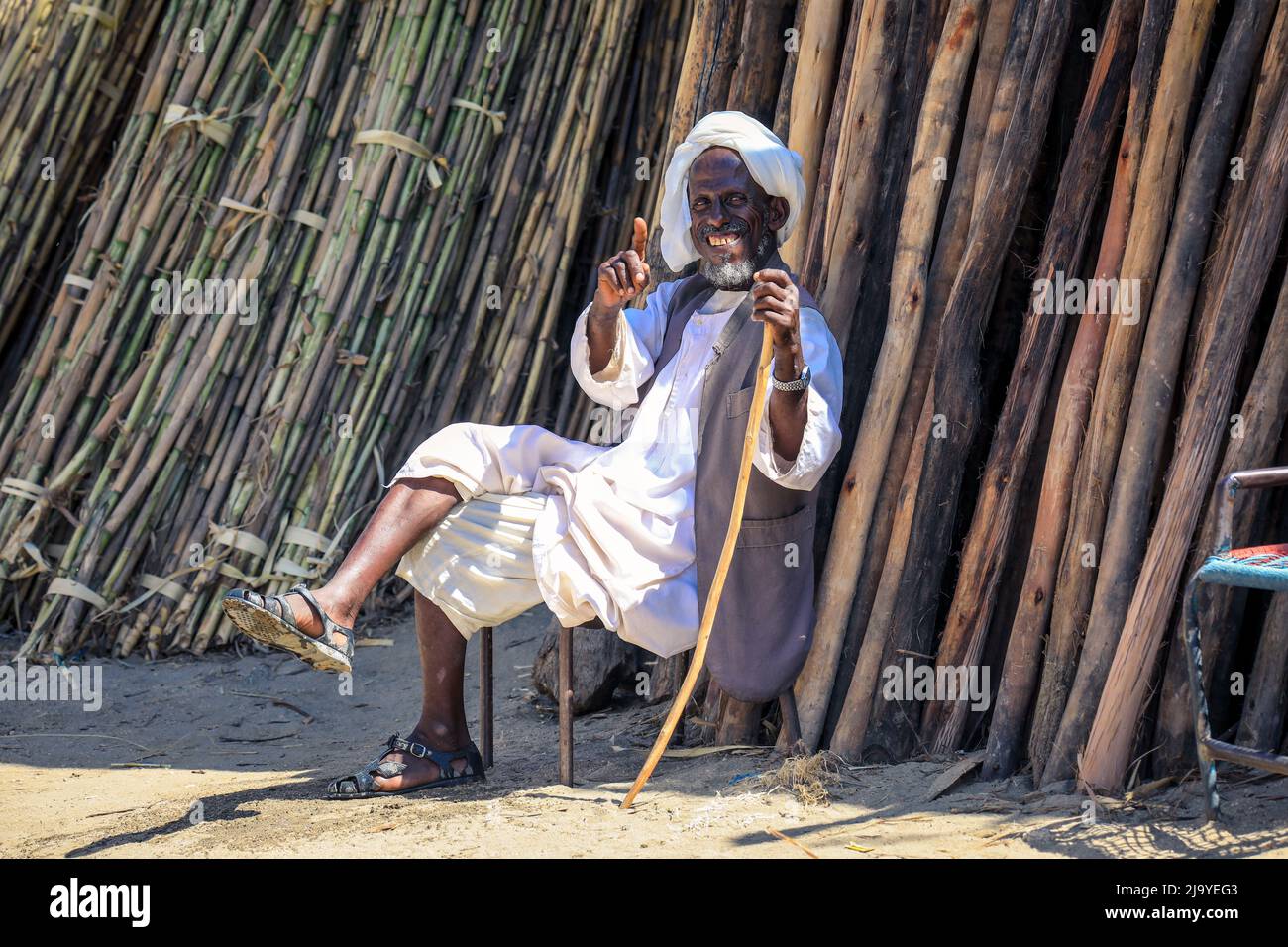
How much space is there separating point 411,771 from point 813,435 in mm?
1229

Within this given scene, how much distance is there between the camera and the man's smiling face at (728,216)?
319cm

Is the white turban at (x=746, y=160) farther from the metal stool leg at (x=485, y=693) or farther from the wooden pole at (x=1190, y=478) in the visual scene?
the metal stool leg at (x=485, y=693)

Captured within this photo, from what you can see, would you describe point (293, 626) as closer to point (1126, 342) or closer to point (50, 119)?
point (1126, 342)

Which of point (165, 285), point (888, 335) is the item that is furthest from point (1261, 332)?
point (165, 285)

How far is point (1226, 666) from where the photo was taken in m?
2.71

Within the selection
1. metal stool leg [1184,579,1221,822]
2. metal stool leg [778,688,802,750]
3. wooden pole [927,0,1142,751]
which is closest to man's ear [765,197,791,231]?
wooden pole [927,0,1142,751]

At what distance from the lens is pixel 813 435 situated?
9.55ft

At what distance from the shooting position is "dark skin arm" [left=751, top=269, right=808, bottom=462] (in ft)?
9.00

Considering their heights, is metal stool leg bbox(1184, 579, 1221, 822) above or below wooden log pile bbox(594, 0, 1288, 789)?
below

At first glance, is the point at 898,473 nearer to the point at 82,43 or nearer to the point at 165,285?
the point at 165,285

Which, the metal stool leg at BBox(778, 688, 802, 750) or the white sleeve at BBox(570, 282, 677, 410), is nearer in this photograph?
the metal stool leg at BBox(778, 688, 802, 750)

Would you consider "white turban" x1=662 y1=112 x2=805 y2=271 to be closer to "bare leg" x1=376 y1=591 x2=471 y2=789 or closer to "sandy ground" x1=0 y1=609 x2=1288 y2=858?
"bare leg" x1=376 y1=591 x2=471 y2=789

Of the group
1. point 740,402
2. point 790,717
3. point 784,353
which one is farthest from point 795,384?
point 790,717
